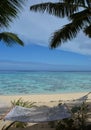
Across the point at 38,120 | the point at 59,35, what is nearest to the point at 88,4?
the point at 59,35

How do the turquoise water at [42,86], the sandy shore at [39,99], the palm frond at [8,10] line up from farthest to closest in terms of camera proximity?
1. the turquoise water at [42,86]
2. the sandy shore at [39,99]
3. the palm frond at [8,10]

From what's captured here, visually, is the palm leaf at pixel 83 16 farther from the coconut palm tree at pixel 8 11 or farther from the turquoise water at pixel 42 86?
the turquoise water at pixel 42 86

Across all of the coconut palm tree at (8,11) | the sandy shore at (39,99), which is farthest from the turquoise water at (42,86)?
the coconut palm tree at (8,11)

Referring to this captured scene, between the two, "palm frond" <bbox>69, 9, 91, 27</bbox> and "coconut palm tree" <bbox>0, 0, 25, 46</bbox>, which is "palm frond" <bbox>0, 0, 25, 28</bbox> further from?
"palm frond" <bbox>69, 9, 91, 27</bbox>

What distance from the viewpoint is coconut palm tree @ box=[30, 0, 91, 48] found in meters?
7.45

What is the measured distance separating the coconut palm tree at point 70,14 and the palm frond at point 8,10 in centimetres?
489

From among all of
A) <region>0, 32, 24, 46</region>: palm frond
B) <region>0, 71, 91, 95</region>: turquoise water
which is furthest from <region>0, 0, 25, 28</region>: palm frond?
<region>0, 71, 91, 95</region>: turquoise water

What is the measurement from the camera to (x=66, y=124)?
224 inches

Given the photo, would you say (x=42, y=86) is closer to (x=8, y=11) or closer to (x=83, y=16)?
(x=83, y=16)

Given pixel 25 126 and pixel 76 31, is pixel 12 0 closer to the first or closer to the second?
pixel 25 126

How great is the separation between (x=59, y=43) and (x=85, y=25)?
1.01 meters

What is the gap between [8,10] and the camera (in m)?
2.51

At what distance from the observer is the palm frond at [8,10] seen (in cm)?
244

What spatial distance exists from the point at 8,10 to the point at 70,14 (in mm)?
5387
